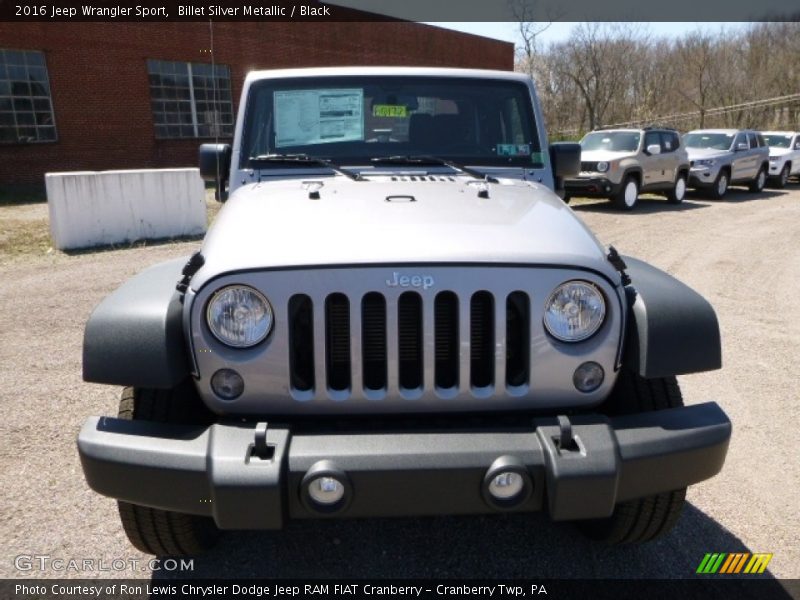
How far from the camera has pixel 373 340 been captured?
7.13 ft

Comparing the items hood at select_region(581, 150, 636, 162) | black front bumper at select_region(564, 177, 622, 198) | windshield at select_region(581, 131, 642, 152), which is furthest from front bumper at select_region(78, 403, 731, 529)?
windshield at select_region(581, 131, 642, 152)

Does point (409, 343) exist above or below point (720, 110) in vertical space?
below

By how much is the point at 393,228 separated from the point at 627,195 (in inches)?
491

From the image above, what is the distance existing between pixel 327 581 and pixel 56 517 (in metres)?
1.29

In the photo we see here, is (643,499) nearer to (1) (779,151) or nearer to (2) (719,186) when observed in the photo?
(2) (719,186)

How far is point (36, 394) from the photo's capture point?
168 inches

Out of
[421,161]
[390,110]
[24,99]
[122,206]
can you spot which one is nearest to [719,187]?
[122,206]

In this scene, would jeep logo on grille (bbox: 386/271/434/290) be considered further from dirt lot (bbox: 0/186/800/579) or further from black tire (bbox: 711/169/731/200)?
black tire (bbox: 711/169/731/200)

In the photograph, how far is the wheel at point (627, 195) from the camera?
44.7ft

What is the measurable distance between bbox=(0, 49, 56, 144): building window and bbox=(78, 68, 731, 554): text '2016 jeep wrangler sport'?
56.1 ft

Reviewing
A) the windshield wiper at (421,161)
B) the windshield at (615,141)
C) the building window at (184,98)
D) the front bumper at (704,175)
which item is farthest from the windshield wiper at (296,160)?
the building window at (184,98)

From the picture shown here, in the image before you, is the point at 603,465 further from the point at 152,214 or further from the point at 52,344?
the point at 152,214

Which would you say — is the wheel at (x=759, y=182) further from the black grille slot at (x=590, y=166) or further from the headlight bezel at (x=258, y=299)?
the headlight bezel at (x=258, y=299)

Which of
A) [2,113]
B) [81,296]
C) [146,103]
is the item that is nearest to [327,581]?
[81,296]
